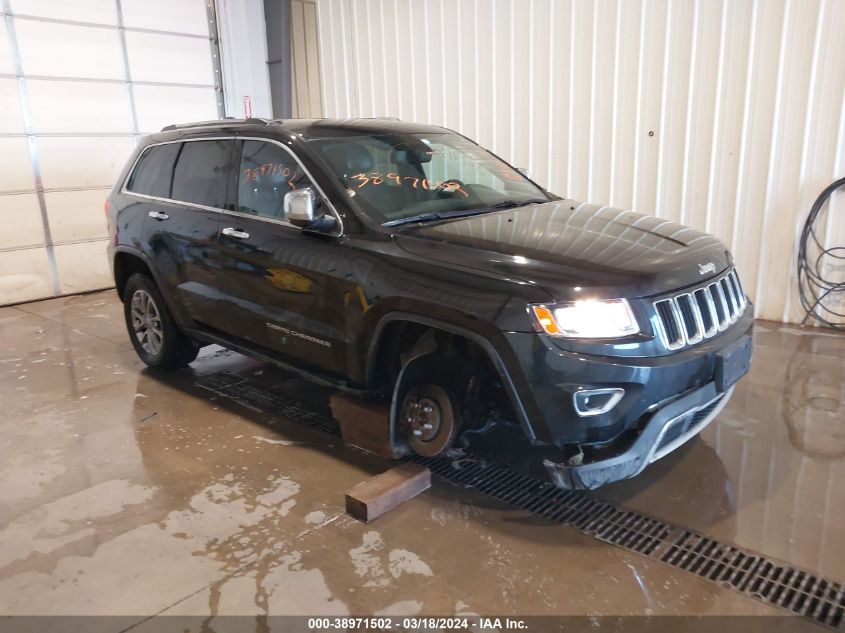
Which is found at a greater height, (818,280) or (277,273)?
(277,273)

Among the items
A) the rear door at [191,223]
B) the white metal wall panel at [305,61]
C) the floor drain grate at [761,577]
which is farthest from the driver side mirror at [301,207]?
the white metal wall panel at [305,61]

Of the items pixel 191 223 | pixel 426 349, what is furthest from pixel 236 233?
pixel 426 349

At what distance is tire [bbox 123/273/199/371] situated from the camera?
15.5 ft

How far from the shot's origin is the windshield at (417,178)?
3406 millimetres

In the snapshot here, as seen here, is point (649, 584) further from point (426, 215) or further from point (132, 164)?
point (132, 164)

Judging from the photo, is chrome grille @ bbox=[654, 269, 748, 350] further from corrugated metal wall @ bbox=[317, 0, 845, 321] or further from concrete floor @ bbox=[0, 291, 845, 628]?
corrugated metal wall @ bbox=[317, 0, 845, 321]

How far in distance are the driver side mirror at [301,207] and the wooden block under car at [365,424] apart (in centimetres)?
97

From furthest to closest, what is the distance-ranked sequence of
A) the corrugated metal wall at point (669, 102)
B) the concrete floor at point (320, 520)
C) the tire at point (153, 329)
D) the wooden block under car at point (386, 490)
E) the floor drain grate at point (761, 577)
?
the corrugated metal wall at point (669, 102), the tire at point (153, 329), the wooden block under car at point (386, 490), the concrete floor at point (320, 520), the floor drain grate at point (761, 577)

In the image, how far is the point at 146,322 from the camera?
193 inches

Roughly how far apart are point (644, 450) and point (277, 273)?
205 centimetres

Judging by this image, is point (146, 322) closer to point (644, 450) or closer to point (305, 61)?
point (644, 450)

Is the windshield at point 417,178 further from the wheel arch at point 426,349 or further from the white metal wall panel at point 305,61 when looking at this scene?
the white metal wall panel at point 305,61

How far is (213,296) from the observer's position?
13.4 feet

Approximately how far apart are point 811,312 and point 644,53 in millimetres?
2693
